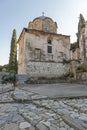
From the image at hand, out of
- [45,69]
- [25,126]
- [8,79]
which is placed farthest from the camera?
[45,69]

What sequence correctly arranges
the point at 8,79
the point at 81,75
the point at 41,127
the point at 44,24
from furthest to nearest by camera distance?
the point at 44,24, the point at 81,75, the point at 8,79, the point at 41,127

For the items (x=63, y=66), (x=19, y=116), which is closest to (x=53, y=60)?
(x=63, y=66)

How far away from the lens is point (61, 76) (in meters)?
19.7

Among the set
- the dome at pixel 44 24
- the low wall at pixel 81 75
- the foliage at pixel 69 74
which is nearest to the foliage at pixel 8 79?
the low wall at pixel 81 75

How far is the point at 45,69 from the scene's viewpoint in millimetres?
19000

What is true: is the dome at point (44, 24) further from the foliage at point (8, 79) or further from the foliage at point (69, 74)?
the foliage at point (8, 79)

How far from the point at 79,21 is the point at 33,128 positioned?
43.1 m

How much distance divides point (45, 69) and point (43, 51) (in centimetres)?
258

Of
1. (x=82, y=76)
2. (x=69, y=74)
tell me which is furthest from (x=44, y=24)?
(x=82, y=76)

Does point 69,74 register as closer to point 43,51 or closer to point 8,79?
point 43,51

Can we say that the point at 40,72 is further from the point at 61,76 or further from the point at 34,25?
the point at 34,25

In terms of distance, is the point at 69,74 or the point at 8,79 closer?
the point at 8,79

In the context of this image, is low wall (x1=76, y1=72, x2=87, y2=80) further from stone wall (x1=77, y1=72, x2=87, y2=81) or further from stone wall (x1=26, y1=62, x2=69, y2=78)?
stone wall (x1=26, y1=62, x2=69, y2=78)

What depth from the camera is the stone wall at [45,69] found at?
1825 cm
